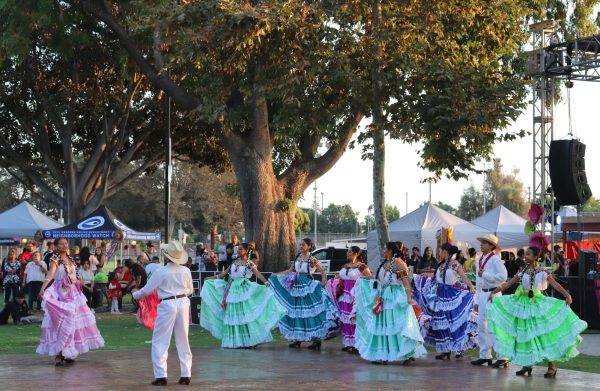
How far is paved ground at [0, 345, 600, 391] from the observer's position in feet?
38.8

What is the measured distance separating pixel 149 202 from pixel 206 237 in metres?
16.5

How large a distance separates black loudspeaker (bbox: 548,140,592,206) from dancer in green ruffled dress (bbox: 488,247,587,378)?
29.5 ft

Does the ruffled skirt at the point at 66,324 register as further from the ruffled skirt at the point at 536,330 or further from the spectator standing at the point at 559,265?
the spectator standing at the point at 559,265

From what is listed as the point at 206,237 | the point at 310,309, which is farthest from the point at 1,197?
the point at 310,309

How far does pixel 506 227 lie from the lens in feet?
Answer: 127

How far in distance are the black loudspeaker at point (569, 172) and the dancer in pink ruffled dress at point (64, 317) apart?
1164 centimetres

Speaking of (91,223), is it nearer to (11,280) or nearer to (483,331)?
(11,280)

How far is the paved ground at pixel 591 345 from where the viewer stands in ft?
53.3

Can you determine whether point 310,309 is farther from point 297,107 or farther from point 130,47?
point 130,47

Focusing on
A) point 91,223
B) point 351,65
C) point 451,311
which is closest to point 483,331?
point 451,311

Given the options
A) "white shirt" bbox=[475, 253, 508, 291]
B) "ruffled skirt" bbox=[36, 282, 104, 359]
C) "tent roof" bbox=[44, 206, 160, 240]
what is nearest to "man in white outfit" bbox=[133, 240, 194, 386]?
"ruffled skirt" bbox=[36, 282, 104, 359]

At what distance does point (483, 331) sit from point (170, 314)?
4857 millimetres

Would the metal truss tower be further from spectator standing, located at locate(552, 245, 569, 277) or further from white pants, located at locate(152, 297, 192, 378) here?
white pants, located at locate(152, 297, 192, 378)

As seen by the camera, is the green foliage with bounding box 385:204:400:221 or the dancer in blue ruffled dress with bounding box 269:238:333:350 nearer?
the dancer in blue ruffled dress with bounding box 269:238:333:350
